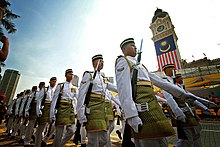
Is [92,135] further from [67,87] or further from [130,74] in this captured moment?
[67,87]

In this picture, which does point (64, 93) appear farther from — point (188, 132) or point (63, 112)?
point (188, 132)

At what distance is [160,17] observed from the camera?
1574 inches

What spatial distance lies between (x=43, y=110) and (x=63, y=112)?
4.73ft

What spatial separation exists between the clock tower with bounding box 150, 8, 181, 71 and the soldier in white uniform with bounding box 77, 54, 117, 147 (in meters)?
24.0

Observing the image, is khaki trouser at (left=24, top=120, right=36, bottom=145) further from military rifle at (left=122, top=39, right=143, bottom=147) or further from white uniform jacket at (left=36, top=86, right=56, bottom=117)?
military rifle at (left=122, top=39, right=143, bottom=147)

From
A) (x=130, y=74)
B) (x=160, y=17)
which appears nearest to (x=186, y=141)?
(x=130, y=74)

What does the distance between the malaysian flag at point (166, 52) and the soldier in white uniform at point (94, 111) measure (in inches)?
945

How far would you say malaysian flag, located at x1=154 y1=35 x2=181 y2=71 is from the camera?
2562cm

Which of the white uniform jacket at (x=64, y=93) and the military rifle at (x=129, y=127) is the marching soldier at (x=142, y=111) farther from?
the white uniform jacket at (x=64, y=93)

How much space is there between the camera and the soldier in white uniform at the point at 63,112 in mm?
3678

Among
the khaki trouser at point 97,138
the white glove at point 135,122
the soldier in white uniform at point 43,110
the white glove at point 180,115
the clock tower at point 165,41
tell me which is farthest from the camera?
the clock tower at point 165,41

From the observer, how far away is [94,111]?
9.64 ft

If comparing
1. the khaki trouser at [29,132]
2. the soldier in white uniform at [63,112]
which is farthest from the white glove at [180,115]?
the khaki trouser at [29,132]

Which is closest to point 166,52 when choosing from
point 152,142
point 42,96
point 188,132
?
point 188,132
